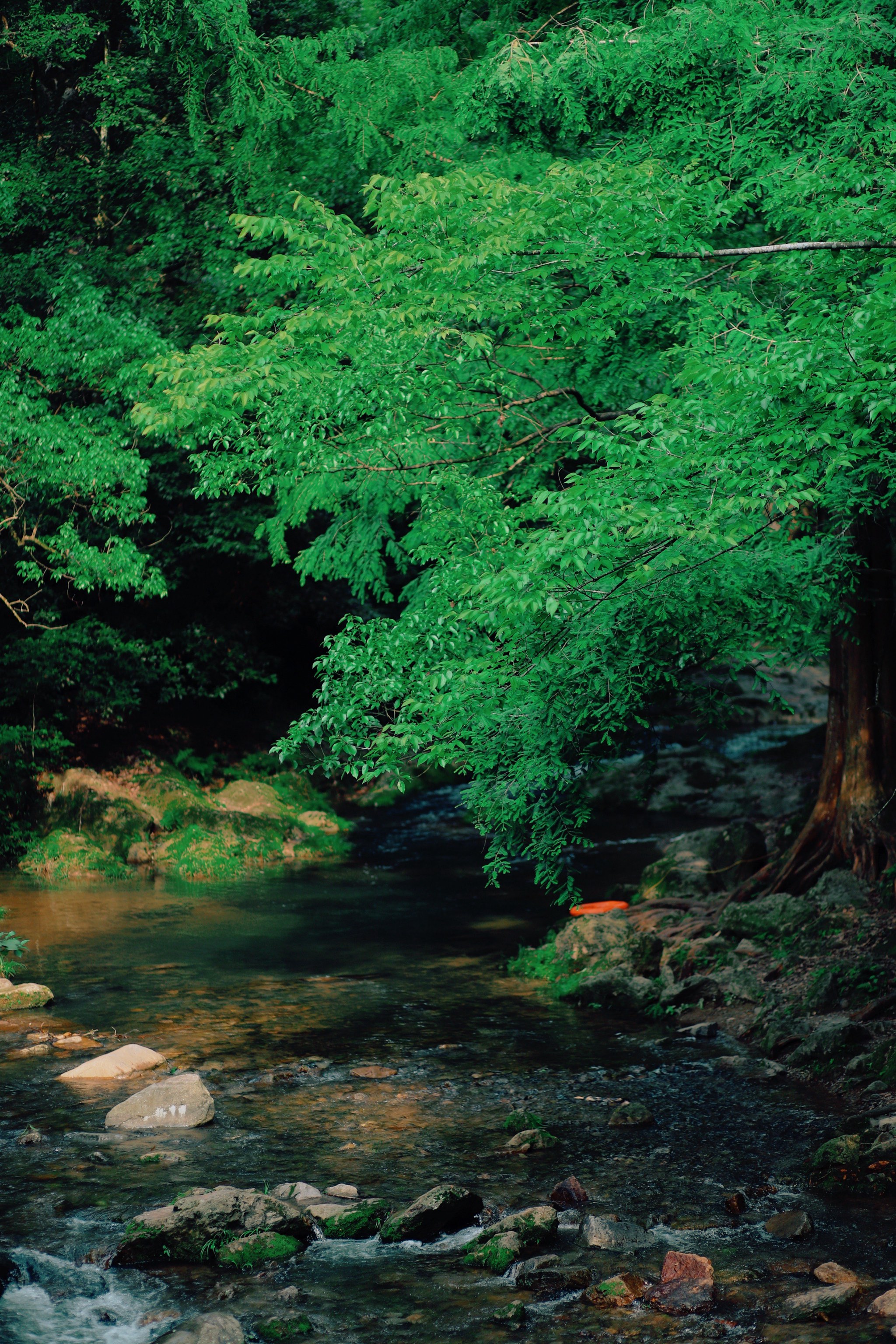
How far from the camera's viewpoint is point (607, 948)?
12.5 meters

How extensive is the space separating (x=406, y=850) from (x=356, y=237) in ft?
39.1

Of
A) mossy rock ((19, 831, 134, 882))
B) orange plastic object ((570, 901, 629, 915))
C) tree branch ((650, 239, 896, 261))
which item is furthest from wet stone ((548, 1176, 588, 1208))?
mossy rock ((19, 831, 134, 882))

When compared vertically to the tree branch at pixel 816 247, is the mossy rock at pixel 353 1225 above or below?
below

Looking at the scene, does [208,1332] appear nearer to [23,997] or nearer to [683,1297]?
[683,1297]

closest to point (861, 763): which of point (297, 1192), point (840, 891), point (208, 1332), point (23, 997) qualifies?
point (840, 891)

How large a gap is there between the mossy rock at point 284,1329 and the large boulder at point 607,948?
6.78m

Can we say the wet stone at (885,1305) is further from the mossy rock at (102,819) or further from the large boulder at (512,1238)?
the mossy rock at (102,819)

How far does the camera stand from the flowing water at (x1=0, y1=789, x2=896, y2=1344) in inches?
233

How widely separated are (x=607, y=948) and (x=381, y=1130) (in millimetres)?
4759

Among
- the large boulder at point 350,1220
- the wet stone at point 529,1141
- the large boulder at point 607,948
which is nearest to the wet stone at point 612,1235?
the large boulder at point 350,1220

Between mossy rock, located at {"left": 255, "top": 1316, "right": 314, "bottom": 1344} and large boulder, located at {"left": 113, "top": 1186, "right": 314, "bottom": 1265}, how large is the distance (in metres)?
0.75

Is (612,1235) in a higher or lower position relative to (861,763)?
lower

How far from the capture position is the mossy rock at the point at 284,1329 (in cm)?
556

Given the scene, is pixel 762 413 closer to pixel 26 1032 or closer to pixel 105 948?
pixel 26 1032
